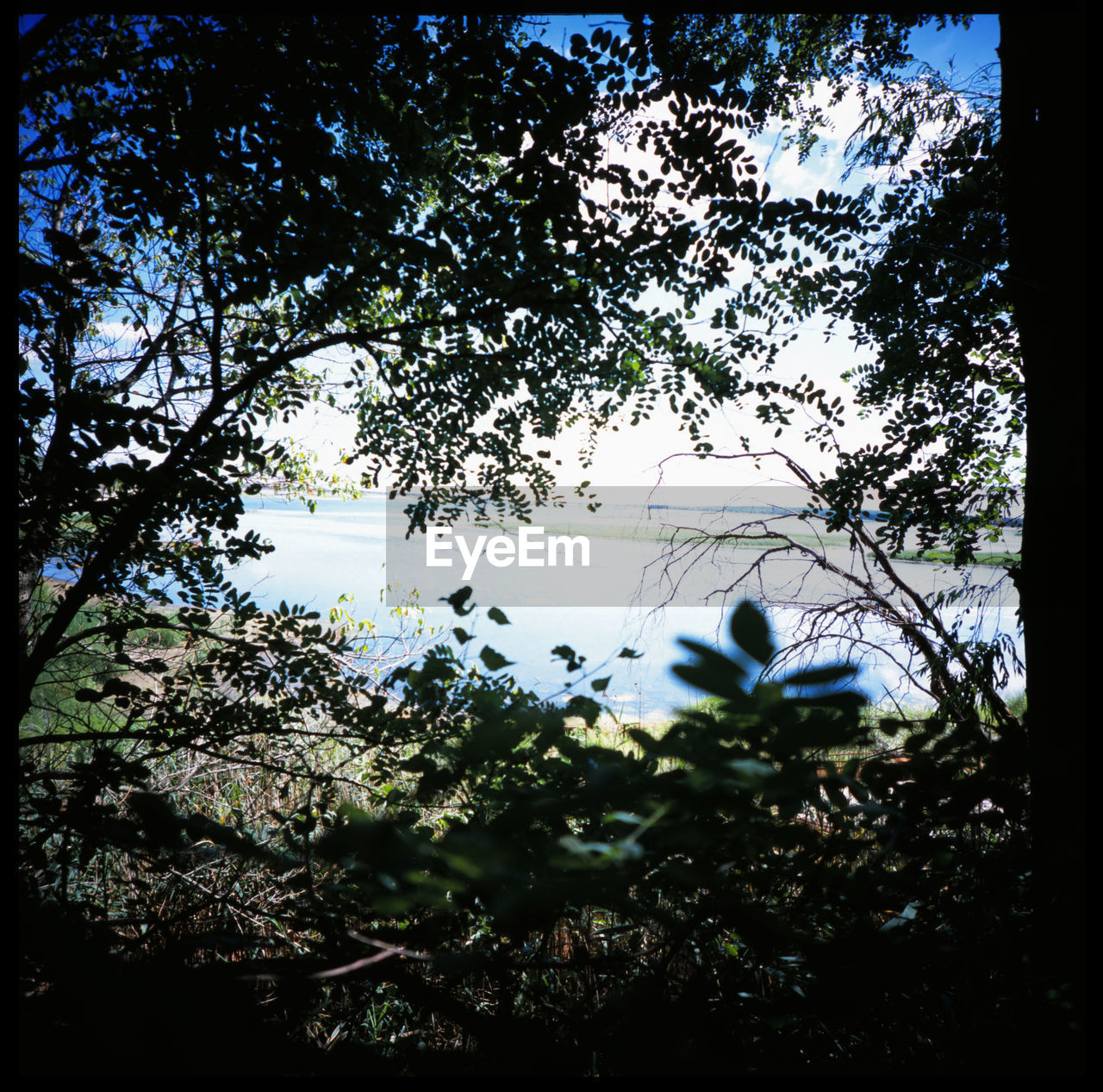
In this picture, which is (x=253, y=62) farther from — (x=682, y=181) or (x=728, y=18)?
(x=728, y=18)

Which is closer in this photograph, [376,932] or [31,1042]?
[31,1042]

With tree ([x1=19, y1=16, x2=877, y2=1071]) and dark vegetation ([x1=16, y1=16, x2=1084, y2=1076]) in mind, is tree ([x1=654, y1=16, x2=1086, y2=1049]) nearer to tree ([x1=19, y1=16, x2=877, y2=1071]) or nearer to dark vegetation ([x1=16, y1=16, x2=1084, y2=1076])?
dark vegetation ([x1=16, y1=16, x2=1084, y2=1076])

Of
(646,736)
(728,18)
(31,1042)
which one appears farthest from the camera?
(728,18)

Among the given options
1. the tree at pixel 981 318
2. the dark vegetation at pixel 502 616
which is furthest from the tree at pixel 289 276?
the tree at pixel 981 318

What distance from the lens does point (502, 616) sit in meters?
1.06

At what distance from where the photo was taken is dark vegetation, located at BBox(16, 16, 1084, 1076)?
2.48 ft

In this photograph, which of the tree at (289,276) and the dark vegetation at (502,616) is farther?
the tree at (289,276)

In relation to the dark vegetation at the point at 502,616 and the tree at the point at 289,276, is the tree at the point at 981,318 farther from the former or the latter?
the tree at the point at 289,276

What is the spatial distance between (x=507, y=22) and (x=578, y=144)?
0.34 m

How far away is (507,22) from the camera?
5.11 ft

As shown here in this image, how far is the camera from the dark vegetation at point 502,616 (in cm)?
76

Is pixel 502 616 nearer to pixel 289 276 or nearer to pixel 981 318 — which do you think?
pixel 289 276

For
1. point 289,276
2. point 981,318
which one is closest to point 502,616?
point 289,276

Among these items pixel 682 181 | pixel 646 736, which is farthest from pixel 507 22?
pixel 646 736
